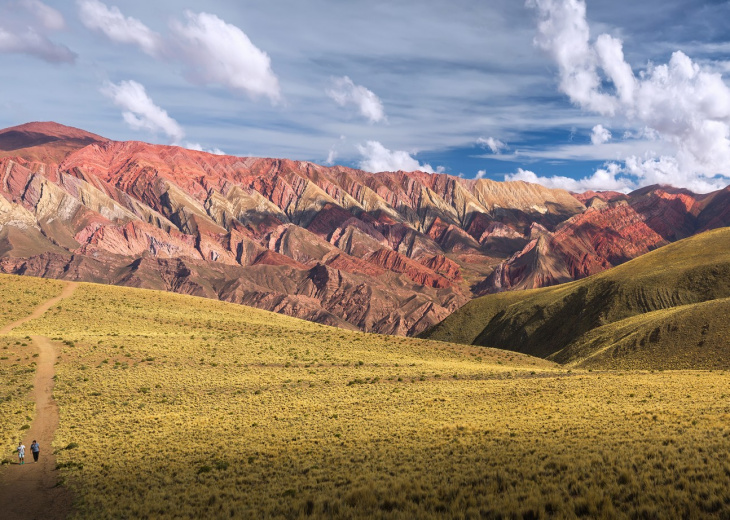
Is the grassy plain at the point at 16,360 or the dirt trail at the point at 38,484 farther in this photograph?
the grassy plain at the point at 16,360

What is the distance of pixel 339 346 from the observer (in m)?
68.7

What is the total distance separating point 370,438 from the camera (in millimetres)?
27219

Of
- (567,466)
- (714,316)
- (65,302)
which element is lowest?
(65,302)

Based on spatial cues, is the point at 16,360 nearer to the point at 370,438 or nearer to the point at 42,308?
the point at 42,308

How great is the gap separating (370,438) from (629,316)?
98.7 m

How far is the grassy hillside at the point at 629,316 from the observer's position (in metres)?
68.3

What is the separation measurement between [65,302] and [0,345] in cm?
3179

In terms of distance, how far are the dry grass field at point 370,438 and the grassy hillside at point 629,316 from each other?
A: 83.3ft

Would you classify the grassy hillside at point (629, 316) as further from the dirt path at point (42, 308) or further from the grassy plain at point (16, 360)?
the dirt path at point (42, 308)

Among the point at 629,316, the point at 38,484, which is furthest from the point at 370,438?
the point at 629,316

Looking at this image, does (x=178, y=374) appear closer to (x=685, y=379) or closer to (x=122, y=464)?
(x=122, y=464)

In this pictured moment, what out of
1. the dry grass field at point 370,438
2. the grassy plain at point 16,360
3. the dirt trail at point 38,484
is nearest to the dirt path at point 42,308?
the grassy plain at point 16,360

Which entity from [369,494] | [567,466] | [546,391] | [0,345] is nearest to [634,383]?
[546,391]

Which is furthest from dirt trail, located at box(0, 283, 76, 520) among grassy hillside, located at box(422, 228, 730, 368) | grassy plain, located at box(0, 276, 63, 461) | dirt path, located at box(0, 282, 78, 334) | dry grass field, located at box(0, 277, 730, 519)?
grassy hillside, located at box(422, 228, 730, 368)
